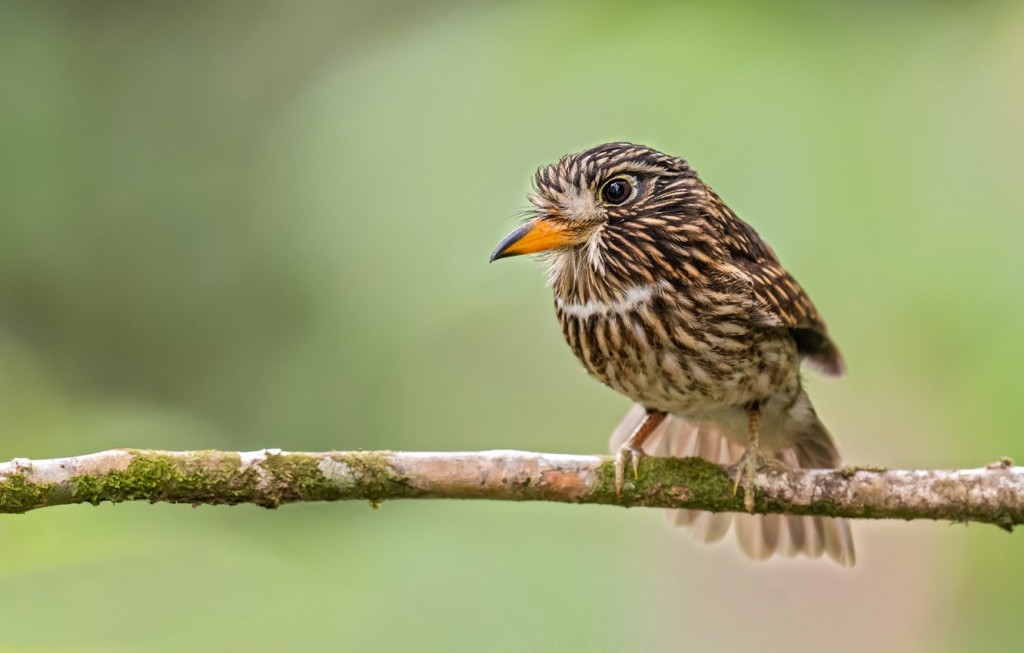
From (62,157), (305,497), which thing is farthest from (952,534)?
(62,157)

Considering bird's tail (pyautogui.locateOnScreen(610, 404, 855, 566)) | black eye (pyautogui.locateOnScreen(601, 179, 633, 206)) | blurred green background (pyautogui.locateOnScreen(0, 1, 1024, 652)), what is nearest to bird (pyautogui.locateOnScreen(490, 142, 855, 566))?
black eye (pyautogui.locateOnScreen(601, 179, 633, 206))

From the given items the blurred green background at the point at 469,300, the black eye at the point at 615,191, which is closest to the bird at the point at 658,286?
the black eye at the point at 615,191

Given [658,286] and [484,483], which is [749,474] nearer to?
[658,286]

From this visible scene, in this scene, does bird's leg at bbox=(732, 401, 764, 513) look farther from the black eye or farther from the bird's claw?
the black eye

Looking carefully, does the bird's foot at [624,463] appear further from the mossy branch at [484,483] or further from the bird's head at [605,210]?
the bird's head at [605,210]

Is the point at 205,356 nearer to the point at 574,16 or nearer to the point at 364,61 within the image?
the point at 364,61

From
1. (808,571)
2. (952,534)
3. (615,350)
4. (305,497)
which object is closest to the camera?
(305,497)
